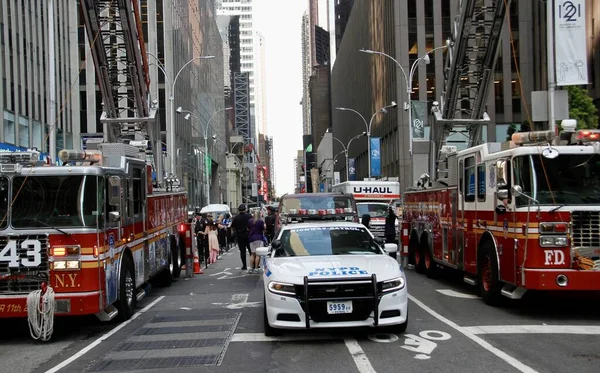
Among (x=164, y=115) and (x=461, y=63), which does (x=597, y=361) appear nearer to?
(x=461, y=63)

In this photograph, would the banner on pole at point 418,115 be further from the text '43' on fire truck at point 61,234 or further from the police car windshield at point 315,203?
the text '43' on fire truck at point 61,234

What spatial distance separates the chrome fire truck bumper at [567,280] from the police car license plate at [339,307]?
327cm

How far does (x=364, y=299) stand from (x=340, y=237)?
2.04m

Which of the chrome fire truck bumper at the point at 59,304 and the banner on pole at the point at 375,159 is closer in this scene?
the chrome fire truck bumper at the point at 59,304

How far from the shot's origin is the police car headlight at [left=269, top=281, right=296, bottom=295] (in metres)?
8.27

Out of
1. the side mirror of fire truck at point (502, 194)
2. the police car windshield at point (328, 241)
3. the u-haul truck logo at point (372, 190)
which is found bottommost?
the police car windshield at point (328, 241)

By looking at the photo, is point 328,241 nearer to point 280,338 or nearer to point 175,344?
point 280,338

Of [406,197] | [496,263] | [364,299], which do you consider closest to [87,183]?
[364,299]

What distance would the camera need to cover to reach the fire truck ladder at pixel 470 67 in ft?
60.0

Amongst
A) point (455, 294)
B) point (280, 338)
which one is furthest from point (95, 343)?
point (455, 294)

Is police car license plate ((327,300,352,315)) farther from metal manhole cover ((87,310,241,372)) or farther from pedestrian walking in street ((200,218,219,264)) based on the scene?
pedestrian walking in street ((200,218,219,264))

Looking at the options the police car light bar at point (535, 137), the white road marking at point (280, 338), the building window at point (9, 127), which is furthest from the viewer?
the building window at point (9, 127)

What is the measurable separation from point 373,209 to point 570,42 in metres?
12.6

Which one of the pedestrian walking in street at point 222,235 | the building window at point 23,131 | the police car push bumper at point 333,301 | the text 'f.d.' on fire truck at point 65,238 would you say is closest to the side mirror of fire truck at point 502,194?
the police car push bumper at point 333,301
